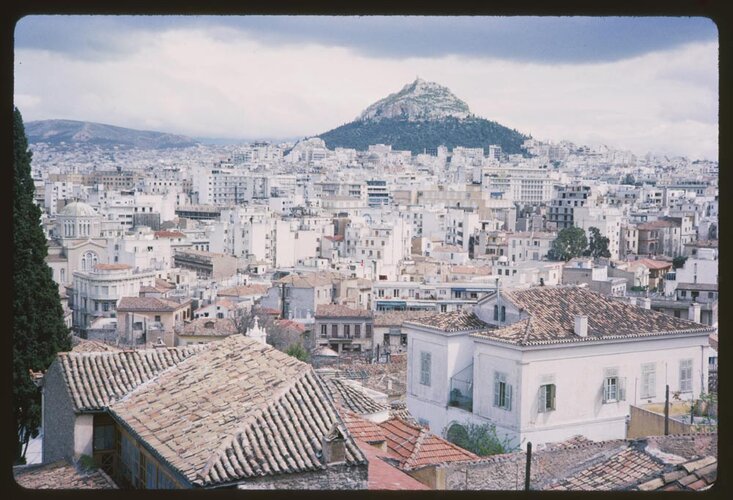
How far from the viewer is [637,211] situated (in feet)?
58.7

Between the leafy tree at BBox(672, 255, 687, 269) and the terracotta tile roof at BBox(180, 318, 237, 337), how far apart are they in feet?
15.2

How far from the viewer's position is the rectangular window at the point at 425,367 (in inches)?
197

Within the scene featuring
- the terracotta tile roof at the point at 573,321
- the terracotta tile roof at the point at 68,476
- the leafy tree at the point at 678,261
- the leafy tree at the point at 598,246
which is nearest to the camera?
the terracotta tile roof at the point at 68,476

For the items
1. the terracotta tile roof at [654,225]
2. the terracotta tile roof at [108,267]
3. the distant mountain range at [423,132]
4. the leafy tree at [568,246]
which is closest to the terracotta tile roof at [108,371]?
the leafy tree at [568,246]

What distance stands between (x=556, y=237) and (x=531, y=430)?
12.3m

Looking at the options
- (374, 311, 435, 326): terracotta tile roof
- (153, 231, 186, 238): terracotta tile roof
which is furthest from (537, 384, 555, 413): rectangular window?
(153, 231, 186, 238): terracotta tile roof

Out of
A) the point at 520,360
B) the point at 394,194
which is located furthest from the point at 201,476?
the point at 394,194

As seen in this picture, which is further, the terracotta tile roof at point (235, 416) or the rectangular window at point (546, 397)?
the rectangular window at point (546, 397)

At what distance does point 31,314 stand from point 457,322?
2.74 metres

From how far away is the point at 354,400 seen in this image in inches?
149

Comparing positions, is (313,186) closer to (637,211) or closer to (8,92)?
(637,211)

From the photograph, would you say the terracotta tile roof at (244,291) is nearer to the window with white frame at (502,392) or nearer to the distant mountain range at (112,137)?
the distant mountain range at (112,137)

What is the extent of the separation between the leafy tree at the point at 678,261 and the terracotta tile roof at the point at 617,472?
24.6ft

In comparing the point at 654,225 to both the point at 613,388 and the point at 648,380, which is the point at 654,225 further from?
the point at 613,388
